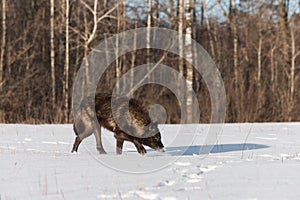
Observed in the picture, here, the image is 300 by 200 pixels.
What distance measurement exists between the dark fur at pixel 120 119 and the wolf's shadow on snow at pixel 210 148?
0.61m

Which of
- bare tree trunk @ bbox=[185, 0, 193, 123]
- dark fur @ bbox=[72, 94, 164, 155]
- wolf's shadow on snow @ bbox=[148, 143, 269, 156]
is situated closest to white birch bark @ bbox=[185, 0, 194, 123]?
bare tree trunk @ bbox=[185, 0, 193, 123]

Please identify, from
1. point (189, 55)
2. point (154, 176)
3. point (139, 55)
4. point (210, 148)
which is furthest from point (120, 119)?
point (139, 55)

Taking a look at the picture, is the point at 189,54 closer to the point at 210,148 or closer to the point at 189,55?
the point at 189,55

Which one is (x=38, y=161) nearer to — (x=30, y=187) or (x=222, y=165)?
(x=30, y=187)

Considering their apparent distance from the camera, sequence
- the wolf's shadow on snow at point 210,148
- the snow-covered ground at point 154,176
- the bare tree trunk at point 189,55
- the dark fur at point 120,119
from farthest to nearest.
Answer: the bare tree trunk at point 189,55, the wolf's shadow on snow at point 210,148, the dark fur at point 120,119, the snow-covered ground at point 154,176

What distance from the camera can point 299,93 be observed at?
18.1m

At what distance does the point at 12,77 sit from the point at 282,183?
56.0 feet

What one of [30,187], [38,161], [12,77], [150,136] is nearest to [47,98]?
[12,77]

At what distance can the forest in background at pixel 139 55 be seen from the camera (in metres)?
16.9

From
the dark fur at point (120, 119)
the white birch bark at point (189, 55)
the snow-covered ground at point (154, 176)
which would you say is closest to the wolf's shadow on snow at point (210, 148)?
the snow-covered ground at point (154, 176)

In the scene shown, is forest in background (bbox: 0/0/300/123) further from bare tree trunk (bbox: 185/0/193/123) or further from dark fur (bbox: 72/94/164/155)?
dark fur (bbox: 72/94/164/155)

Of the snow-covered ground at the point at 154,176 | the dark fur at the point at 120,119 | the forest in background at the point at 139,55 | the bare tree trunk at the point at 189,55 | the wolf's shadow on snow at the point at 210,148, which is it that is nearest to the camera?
the snow-covered ground at the point at 154,176

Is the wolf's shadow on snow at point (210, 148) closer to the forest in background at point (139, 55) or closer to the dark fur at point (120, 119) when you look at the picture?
the dark fur at point (120, 119)

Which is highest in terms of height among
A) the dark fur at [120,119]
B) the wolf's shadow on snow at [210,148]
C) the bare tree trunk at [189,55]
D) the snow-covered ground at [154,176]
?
the bare tree trunk at [189,55]
